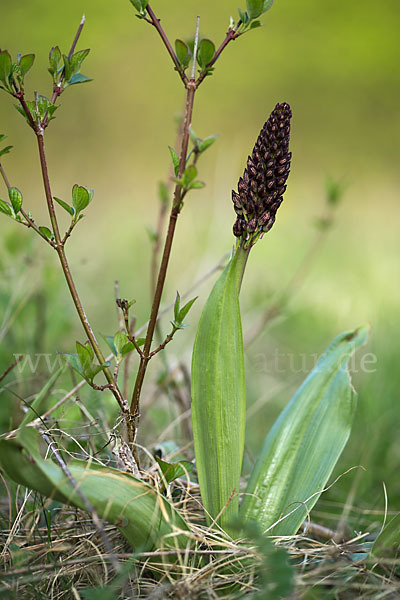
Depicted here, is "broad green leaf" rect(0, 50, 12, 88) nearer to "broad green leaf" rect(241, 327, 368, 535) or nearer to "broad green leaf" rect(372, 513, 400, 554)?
"broad green leaf" rect(241, 327, 368, 535)

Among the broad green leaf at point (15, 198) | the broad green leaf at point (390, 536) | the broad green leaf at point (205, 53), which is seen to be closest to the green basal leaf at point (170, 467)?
the broad green leaf at point (390, 536)

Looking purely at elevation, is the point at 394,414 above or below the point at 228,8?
below

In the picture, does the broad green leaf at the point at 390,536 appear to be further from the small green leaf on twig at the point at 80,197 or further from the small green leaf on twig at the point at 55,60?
the small green leaf on twig at the point at 55,60

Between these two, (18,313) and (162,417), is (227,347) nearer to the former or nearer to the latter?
(162,417)

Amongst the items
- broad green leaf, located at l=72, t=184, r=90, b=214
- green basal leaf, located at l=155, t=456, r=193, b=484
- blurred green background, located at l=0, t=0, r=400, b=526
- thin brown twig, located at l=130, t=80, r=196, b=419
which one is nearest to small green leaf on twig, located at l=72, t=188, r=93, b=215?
→ broad green leaf, located at l=72, t=184, r=90, b=214

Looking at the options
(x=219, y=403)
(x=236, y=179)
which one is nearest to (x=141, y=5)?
(x=219, y=403)

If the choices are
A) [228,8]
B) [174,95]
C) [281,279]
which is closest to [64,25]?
[174,95]

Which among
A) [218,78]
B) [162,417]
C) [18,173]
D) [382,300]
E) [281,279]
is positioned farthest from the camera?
[218,78]
